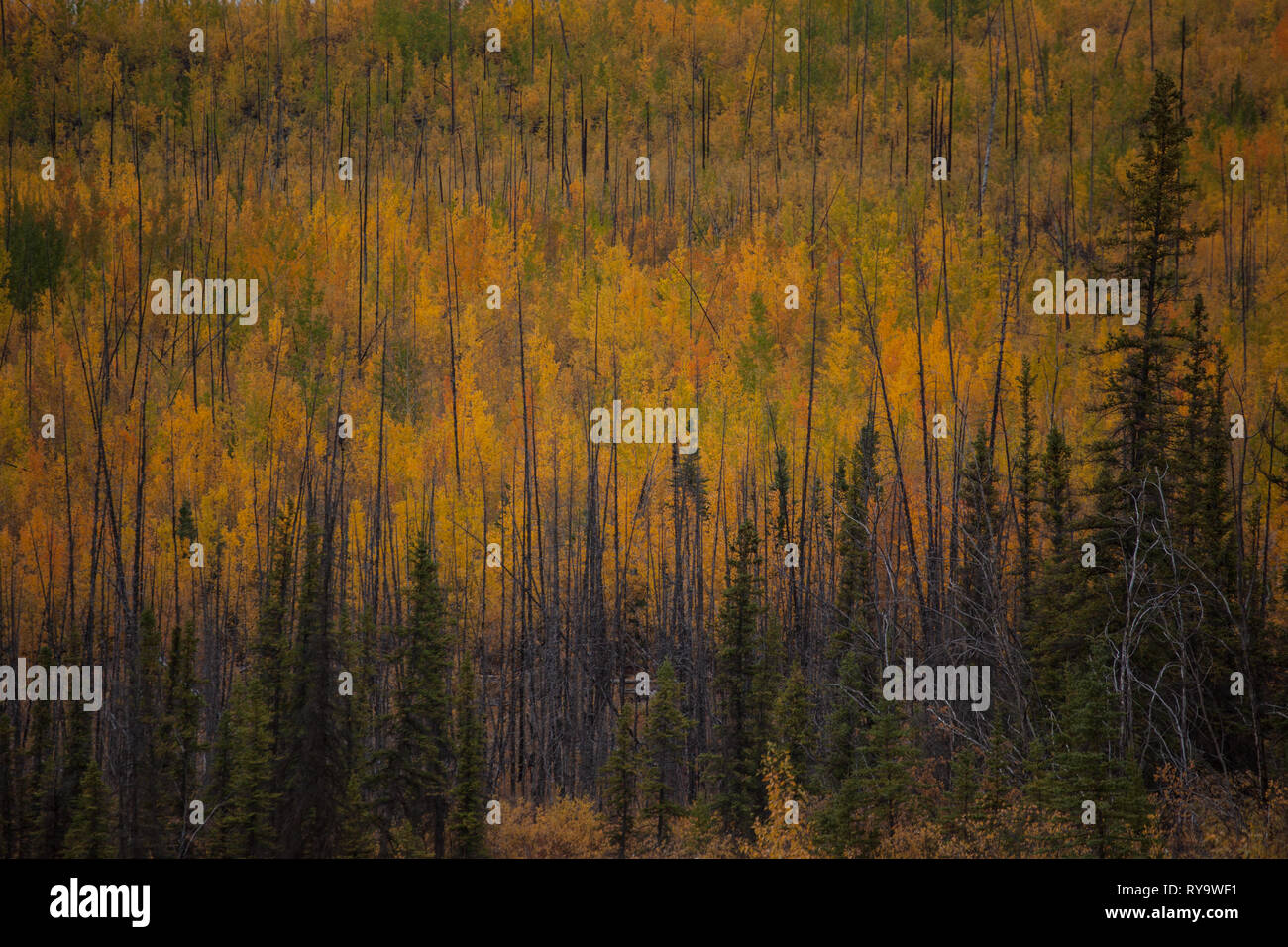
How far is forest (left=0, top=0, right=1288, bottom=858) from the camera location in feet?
40.1

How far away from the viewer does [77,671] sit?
1838 centimetres

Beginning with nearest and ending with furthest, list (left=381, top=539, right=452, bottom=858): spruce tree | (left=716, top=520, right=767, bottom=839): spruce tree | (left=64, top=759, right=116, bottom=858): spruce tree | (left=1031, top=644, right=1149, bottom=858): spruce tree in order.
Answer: (left=1031, top=644, right=1149, bottom=858): spruce tree, (left=64, top=759, right=116, bottom=858): spruce tree, (left=381, top=539, right=452, bottom=858): spruce tree, (left=716, top=520, right=767, bottom=839): spruce tree

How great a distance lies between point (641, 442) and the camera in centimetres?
2964

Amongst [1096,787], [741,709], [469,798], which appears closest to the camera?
[1096,787]

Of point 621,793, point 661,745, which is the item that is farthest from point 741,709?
point 621,793

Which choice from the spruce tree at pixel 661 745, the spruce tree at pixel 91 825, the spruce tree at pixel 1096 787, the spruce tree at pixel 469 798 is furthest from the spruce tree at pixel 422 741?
the spruce tree at pixel 1096 787

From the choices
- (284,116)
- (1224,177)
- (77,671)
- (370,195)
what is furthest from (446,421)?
(284,116)

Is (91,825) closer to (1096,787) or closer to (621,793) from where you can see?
(621,793)

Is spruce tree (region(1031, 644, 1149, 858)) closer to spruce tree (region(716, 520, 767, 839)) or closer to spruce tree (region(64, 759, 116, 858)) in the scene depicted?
spruce tree (region(716, 520, 767, 839))

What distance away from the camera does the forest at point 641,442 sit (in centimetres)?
1221

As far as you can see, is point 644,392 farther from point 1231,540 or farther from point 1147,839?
point 1147,839

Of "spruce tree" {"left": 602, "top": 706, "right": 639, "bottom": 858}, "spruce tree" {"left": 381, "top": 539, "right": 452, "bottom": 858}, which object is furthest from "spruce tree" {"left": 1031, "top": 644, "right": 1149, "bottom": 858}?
"spruce tree" {"left": 381, "top": 539, "right": 452, "bottom": 858}

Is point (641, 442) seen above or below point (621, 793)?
above

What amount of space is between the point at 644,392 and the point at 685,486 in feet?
35.5
